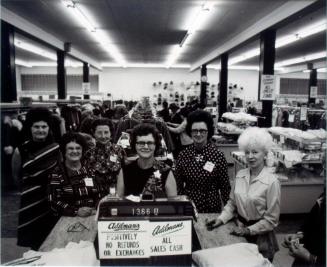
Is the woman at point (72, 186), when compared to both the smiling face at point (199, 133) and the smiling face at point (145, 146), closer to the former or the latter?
the smiling face at point (145, 146)

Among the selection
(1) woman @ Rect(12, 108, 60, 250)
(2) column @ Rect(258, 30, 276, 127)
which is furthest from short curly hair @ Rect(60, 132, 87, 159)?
(2) column @ Rect(258, 30, 276, 127)

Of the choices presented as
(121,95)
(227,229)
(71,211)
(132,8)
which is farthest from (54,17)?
(121,95)

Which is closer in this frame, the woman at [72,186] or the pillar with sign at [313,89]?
the woman at [72,186]

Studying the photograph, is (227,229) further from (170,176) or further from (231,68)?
(231,68)

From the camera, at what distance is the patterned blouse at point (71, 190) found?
2.53 m

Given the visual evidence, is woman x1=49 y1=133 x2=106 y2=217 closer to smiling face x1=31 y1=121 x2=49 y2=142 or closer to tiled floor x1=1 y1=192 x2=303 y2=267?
smiling face x1=31 y1=121 x2=49 y2=142

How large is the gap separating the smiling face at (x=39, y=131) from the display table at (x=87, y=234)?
1.23 metres

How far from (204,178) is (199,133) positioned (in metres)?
0.36

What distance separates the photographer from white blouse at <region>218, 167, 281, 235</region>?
209 cm

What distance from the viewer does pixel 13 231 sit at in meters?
4.31

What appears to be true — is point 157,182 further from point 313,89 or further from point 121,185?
point 313,89

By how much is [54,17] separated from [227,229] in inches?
271

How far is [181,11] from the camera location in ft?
22.5

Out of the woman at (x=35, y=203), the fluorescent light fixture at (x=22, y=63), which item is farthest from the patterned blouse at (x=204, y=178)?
the fluorescent light fixture at (x=22, y=63)
